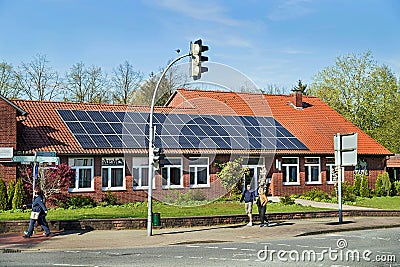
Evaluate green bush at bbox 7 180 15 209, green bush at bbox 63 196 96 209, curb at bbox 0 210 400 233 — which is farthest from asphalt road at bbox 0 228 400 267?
green bush at bbox 63 196 96 209

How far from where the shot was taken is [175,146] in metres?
33.9

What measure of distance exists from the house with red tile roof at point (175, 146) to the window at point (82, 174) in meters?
0.06

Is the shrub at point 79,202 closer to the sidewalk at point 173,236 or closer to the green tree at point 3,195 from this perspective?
the green tree at point 3,195

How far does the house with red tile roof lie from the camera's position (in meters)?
31.3

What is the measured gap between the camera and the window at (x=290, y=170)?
3812 cm

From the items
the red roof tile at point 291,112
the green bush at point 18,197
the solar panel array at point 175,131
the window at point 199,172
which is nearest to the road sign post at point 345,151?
the solar panel array at point 175,131

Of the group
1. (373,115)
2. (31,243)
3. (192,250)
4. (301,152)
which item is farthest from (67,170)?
(373,115)

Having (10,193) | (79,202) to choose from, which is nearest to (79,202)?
(79,202)

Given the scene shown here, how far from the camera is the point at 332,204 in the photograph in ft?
109

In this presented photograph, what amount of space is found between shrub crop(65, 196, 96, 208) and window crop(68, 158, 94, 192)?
2.81 feet

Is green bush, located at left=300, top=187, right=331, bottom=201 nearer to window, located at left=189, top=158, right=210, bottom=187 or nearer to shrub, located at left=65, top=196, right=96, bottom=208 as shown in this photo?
window, located at left=189, top=158, right=210, bottom=187

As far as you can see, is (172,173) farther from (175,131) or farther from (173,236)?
(173,236)

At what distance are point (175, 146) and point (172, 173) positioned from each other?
5.55 feet

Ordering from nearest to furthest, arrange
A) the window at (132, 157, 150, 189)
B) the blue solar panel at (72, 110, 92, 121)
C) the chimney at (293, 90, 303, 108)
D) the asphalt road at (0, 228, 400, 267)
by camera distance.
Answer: the asphalt road at (0, 228, 400, 267), the window at (132, 157, 150, 189), the blue solar panel at (72, 110, 92, 121), the chimney at (293, 90, 303, 108)
